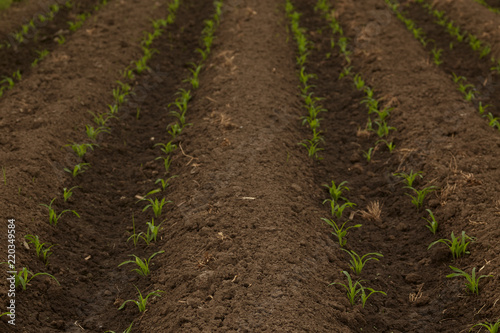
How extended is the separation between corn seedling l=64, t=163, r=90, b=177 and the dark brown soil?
0.08 m

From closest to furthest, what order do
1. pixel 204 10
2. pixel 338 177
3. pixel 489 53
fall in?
1. pixel 338 177
2. pixel 489 53
3. pixel 204 10

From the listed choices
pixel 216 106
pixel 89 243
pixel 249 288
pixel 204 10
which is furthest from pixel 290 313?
pixel 204 10

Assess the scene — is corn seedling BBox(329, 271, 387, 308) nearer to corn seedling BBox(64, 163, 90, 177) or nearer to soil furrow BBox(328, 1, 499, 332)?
soil furrow BBox(328, 1, 499, 332)

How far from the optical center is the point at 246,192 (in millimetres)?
4508

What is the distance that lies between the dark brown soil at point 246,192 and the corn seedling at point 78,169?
0.08 m

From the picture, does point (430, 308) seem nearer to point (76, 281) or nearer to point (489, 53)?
point (76, 281)

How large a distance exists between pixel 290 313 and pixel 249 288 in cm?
37

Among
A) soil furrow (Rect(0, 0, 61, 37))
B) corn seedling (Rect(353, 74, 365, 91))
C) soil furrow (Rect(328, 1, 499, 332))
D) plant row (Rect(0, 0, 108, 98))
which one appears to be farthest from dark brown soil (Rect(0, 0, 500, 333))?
soil furrow (Rect(0, 0, 61, 37))

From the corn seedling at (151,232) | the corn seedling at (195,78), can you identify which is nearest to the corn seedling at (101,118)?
the corn seedling at (195,78)

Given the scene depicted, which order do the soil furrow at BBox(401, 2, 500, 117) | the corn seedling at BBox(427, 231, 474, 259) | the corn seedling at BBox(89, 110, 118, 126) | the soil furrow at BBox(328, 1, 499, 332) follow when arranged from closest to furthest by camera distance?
the soil furrow at BBox(328, 1, 499, 332) → the corn seedling at BBox(427, 231, 474, 259) → the corn seedling at BBox(89, 110, 118, 126) → the soil furrow at BBox(401, 2, 500, 117)

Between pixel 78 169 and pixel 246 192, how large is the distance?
200 centimetres

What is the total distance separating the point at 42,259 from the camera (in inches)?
157

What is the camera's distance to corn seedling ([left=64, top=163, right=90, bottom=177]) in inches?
199

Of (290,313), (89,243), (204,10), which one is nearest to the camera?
(290,313)
